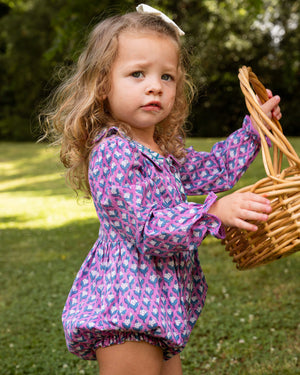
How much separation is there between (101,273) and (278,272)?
2.92 m

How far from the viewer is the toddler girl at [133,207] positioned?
63.7 inches

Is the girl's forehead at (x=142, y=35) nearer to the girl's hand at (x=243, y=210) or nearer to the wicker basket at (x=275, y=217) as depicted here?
the wicker basket at (x=275, y=217)

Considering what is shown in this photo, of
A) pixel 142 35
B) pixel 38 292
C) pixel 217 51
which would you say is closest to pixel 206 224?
pixel 142 35

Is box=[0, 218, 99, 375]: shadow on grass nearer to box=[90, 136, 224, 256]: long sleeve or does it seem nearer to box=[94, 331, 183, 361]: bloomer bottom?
box=[94, 331, 183, 361]: bloomer bottom

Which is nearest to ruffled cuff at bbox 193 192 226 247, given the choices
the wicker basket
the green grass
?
the wicker basket

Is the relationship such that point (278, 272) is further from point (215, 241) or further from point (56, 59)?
point (56, 59)

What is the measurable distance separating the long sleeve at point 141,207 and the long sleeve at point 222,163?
38 centimetres

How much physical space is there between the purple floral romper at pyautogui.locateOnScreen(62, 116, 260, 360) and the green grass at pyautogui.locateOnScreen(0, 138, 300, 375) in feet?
2.32

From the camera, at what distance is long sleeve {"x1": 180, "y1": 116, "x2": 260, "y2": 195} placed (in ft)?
7.00

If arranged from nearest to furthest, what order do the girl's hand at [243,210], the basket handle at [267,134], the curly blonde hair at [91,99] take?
the girl's hand at [243,210] < the basket handle at [267,134] < the curly blonde hair at [91,99]

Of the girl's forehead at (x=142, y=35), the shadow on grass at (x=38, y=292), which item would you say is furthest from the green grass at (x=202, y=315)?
the girl's forehead at (x=142, y=35)

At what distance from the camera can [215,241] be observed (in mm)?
5492

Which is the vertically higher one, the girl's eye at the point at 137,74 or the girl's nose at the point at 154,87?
the girl's eye at the point at 137,74

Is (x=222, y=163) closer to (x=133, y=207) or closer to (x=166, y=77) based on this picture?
(x=166, y=77)
